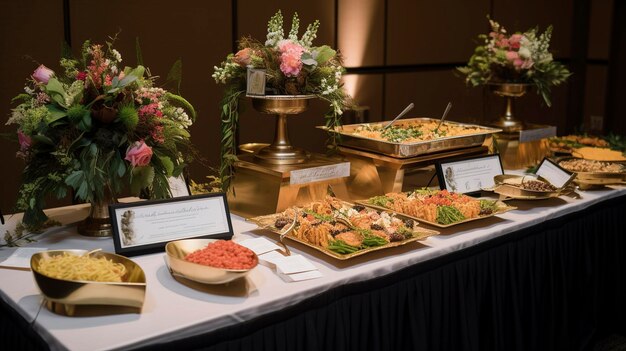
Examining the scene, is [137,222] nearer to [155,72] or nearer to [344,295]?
[344,295]

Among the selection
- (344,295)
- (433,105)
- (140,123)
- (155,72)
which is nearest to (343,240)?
(344,295)

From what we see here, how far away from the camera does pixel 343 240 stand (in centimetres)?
184

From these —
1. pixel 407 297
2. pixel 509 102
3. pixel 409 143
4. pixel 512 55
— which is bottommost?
pixel 407 297

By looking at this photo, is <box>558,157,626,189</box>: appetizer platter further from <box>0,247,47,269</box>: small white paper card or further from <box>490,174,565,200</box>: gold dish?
<box>0,247,47,269</box>: small white paper card

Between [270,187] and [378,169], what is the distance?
1.75ft

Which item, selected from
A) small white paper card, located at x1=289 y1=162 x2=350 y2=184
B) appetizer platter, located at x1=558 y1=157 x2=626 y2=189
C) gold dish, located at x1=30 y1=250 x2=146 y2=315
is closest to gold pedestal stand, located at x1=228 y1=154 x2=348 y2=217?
small white paper card, located at x1=289 y1=162 x2=350 y2=184

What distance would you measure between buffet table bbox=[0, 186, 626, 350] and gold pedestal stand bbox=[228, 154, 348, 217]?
0.09m

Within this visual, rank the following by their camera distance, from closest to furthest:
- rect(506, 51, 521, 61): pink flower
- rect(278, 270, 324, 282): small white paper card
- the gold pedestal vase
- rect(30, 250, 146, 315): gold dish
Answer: rect(30, 250, 146, 315): gold dish < rect(278, 270, 324, 282): small white paper card < the gold pedestal vase < rect(506, 51, 521, 61): pink flower

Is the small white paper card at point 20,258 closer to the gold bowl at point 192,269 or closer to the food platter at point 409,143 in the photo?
the gold bowl at point 192,269

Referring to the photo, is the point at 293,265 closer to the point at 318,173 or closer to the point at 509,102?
the point at 318,173

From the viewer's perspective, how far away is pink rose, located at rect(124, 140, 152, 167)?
1.78 meters

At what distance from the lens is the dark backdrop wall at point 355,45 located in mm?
2699

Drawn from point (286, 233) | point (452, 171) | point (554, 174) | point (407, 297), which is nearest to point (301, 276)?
point (286, 233)

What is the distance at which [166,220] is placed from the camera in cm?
183
